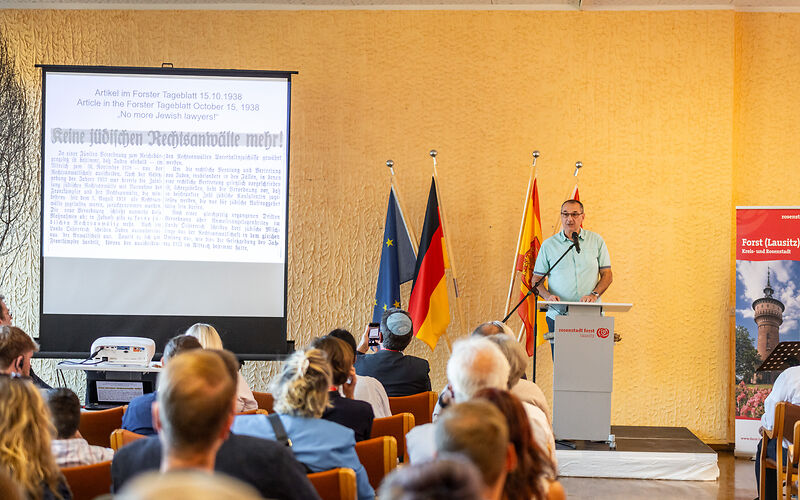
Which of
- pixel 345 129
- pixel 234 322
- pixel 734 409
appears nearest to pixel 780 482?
pixel 734 409

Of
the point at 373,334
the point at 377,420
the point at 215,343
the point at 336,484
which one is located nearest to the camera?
the point at 336,484

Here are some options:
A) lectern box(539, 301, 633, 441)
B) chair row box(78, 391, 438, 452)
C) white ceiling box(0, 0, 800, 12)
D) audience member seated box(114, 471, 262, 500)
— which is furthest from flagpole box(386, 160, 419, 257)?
audience member seated box(114, 471, 262, 500)

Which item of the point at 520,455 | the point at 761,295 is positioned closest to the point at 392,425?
the point at 520,455

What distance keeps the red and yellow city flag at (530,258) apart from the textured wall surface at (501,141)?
0.34 m

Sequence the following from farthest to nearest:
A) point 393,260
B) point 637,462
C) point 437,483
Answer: point 393,260 < point 637,462 < point 437,483

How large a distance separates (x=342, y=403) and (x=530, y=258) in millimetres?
3634

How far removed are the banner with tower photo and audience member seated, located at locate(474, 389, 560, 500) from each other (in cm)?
491

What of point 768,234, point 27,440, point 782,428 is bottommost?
point 782,428

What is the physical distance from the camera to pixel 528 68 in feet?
22.9

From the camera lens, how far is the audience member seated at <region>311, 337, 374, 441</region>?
3.24m

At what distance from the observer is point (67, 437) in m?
2.73

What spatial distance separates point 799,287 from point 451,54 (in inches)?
132

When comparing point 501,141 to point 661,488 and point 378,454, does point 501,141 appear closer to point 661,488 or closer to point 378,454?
point 661,488

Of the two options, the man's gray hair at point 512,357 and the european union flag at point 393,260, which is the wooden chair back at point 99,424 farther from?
the european union flag at point 393,260
